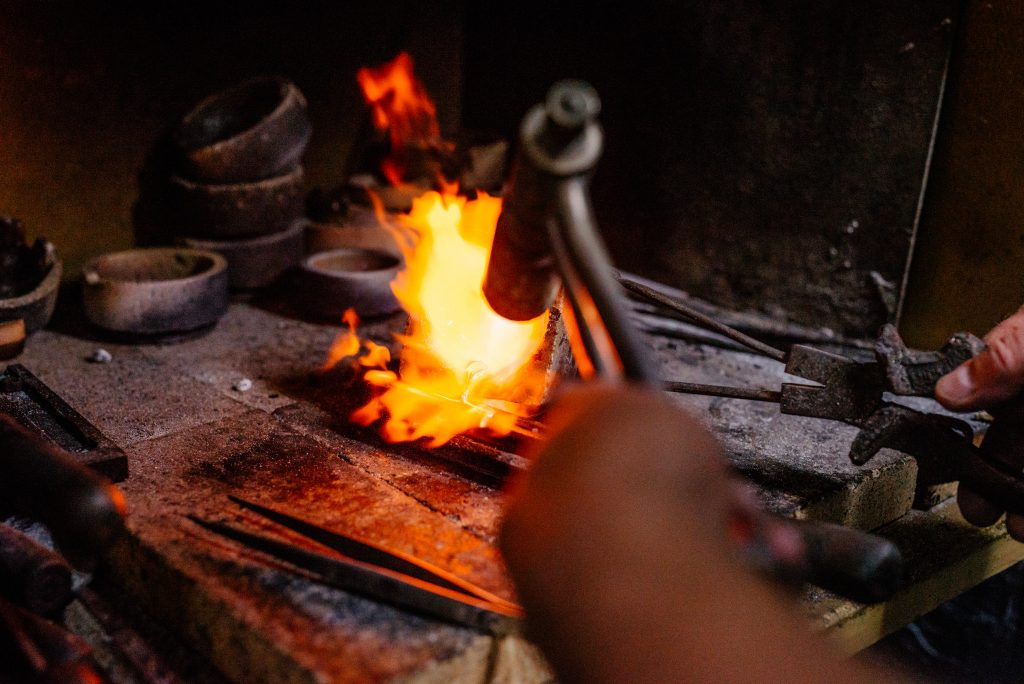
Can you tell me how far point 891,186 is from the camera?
3.86 meters

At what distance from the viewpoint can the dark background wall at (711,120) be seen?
363 centimetres

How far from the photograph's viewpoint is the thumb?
7.13ft

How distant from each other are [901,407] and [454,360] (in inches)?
56.3

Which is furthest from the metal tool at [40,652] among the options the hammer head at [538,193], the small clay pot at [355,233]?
the small clay pot at [355,233]

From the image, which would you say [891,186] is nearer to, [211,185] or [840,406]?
[840,406]

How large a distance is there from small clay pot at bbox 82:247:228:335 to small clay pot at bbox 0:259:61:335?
0.43ft

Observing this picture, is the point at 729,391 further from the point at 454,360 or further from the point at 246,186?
the point at 246,186

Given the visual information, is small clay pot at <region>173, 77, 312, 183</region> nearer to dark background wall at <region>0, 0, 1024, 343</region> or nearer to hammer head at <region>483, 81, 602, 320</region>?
dark background wall at <region>0, 0, 1024, 343</region>

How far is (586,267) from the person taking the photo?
4.82 feet

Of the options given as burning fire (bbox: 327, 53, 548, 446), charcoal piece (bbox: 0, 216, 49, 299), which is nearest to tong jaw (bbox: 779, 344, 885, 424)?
burning fire (bbox: 327, 53, 548, 446)

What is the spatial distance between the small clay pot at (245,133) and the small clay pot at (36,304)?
0.93 meters

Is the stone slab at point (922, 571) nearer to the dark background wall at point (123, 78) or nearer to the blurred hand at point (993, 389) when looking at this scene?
the blurred hand at point (993, 389)

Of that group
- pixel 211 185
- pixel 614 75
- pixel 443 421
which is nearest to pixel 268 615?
pixel 443 421

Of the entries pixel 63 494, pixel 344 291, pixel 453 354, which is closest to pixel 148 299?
pixel 344 291
